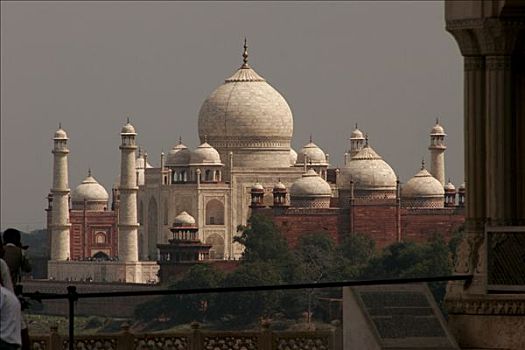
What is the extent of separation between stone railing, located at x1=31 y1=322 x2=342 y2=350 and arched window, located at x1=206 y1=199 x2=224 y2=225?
239 feet

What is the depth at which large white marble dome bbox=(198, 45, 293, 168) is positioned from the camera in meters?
84.1

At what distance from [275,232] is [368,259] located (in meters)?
3.78

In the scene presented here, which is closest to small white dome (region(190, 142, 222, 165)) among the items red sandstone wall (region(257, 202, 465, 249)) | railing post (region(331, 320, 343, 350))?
red sandstone wall (region(257, 202, 465, 249))

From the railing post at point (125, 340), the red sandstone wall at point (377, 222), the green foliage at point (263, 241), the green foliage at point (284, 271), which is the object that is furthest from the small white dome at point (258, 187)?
the railing post at point (125, 340)

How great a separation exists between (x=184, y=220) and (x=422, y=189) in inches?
294

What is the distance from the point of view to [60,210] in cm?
8656

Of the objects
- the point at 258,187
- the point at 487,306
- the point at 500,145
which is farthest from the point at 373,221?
the point at 487,306

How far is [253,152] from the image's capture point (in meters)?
85.5

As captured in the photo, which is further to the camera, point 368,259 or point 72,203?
point 72,203

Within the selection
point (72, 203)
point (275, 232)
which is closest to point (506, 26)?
point (275, 232)

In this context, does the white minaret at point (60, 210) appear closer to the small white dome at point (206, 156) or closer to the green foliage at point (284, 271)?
the small white dome at point (206, 156)

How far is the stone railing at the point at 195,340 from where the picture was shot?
1152cm

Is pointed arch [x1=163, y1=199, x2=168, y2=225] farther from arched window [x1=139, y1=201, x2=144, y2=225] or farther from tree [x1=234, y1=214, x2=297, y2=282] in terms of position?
tree [x1=234, y1=214, x2=297, y2=282]

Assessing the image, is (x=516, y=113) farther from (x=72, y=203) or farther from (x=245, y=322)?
(x=72, y=203)
